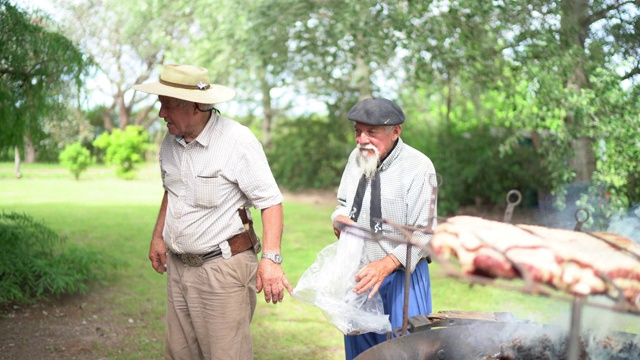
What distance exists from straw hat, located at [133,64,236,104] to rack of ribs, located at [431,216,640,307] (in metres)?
1.38

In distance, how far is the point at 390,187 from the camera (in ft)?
10.1

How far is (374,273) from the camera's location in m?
2.94

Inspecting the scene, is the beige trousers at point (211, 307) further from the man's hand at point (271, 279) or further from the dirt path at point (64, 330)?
the dirt path at point (64, 330)

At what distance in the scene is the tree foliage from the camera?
528cm

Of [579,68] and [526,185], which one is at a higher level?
[579,68]

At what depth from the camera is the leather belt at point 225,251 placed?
3.06 m

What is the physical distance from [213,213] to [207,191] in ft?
0.40

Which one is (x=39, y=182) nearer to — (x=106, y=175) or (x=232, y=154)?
(x=106, y=175)

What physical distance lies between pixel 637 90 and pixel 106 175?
18654mm

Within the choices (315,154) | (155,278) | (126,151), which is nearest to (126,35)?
(126,151)

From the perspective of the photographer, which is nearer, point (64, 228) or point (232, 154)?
point (232, 154)

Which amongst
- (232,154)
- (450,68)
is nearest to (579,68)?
(450,68)

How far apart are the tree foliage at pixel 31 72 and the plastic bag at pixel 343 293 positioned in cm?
362

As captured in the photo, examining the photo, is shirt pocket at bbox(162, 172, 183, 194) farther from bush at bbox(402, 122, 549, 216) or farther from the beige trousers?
bush at bbox(402, 122, 549, 216)
